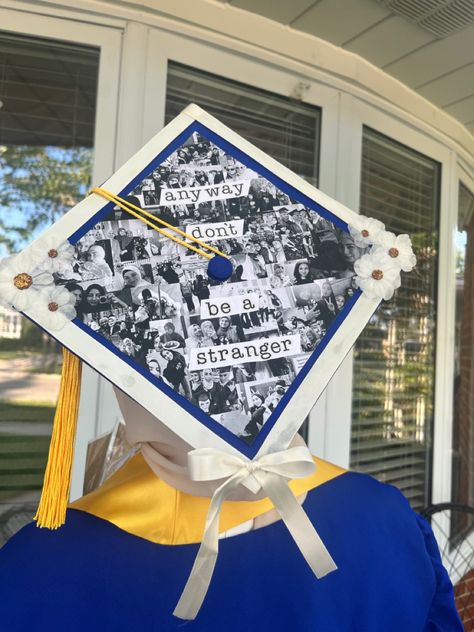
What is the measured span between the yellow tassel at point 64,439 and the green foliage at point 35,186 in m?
1.24

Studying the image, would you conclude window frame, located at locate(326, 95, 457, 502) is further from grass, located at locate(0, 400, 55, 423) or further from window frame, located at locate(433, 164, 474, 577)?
grass, located at locate(0, 400, 55, 423)

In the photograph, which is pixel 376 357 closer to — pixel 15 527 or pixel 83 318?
pixel 15 527

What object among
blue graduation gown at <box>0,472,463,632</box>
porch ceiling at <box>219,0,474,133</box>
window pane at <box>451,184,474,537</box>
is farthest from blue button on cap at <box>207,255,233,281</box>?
window pane at <box>451,184,474,537</box>

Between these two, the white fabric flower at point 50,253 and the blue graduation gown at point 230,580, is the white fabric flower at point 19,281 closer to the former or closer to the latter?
the white fabric flower at point 50,253

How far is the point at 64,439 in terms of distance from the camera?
0.63 meters

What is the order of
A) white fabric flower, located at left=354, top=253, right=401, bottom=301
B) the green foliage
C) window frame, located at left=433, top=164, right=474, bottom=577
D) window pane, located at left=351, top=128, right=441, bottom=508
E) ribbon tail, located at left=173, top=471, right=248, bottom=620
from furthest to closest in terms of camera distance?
window frame, located at left=433, top=164, right=474, bottom=577
window pane, located at left=351, top=128, right=441, bottom=508
the green foliage
white fabric flower, located at left=354, top=253, right=401, bottom=301
ribbon tail, located at left=173, top=471, right=248, bottom=620

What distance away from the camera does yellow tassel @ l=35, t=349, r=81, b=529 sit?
62cm

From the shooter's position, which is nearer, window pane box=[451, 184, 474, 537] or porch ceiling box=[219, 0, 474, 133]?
porch ceiling box=[219, 0, 474, 133]

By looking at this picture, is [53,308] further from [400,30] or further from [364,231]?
[400,30]

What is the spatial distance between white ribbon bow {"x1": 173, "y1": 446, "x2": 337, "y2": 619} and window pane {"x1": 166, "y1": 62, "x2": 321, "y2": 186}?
4.97 ft

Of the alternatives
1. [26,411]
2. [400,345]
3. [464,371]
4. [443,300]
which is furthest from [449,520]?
[26,411]

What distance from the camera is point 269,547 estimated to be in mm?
625

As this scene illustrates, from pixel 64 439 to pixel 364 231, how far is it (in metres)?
0.49

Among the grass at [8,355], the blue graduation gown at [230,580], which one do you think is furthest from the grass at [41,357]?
the blue graduation gown at [230,580]
